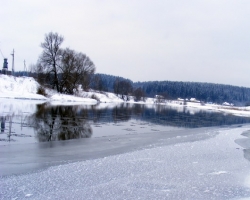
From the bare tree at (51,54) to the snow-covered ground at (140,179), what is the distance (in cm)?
4944

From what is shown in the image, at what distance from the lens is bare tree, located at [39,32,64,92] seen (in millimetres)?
55844

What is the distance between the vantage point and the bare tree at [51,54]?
55.8 metres

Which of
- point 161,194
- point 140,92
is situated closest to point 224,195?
point 161,194

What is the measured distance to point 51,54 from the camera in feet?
184

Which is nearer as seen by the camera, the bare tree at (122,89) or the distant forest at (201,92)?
the bare tree at (122,89)

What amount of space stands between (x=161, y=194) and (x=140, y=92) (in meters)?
97.9

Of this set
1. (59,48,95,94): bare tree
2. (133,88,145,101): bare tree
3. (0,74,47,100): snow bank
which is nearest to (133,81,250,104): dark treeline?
(133,88,145,101): bare tree

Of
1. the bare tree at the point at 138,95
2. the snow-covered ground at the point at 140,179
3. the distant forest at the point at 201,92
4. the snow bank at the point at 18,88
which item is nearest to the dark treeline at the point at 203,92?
the distant forest at the point at 201,92

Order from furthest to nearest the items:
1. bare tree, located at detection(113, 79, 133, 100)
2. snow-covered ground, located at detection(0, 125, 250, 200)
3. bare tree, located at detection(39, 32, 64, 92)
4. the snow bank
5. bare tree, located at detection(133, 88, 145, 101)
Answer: bare tree, located at detection(133, 88, 145, 101)
bare tree, located at detection(113, 79, 133, 100)
bare tree, located at detection(39, 32, 64, 92)
the snow bank
snow-covered ground, located at detection(0, 125, 250, 200)

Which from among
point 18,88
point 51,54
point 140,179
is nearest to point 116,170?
point 140,179

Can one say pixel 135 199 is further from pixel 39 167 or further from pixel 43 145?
pixel 43 145

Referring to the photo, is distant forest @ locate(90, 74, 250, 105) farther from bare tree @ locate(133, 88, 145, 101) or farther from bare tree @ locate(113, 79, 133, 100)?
bare tree @ locate(113, 79, 133, 100)

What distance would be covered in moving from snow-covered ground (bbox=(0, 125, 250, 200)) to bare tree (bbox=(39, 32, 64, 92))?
4944cm

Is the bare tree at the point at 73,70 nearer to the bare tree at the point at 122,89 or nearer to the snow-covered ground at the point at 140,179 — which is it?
the bare tree at the point at 122,89
